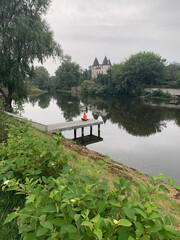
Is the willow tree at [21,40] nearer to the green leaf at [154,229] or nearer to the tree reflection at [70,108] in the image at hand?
the tree reflection at [70,108]

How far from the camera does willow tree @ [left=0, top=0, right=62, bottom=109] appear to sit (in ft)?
52.1

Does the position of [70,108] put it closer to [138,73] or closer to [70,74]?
[138,73]

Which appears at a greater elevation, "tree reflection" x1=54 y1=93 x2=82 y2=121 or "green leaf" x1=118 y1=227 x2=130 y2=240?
"green leaf" x1=118 y1=227 x2=130 y2=240

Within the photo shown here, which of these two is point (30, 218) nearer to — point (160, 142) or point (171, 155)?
point (171, 155)

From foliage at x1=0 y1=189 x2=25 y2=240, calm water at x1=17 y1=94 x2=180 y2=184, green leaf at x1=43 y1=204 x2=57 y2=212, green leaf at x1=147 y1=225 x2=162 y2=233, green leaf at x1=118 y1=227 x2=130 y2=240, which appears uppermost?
green leaf at x1=43 y1=204 x2=57 y2=212

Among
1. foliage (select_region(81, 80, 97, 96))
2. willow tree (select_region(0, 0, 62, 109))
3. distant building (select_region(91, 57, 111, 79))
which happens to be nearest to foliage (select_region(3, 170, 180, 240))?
willow tree (select_region(0, 0, 62, 109))

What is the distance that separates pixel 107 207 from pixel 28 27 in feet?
59.2

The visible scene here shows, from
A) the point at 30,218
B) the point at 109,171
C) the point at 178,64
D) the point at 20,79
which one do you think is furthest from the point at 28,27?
the point at 178,64

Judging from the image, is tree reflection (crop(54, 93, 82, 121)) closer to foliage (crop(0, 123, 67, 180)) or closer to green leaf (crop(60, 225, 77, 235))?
foliage (crop(0, 123, 67, 180))

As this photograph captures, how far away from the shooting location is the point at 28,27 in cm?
1594

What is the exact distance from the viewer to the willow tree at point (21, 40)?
1588 centimetres

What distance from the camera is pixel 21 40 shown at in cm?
1639

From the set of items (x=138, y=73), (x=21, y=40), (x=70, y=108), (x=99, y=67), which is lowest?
(x=70, y=108)

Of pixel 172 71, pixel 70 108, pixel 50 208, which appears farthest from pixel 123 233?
pixel 172 71
